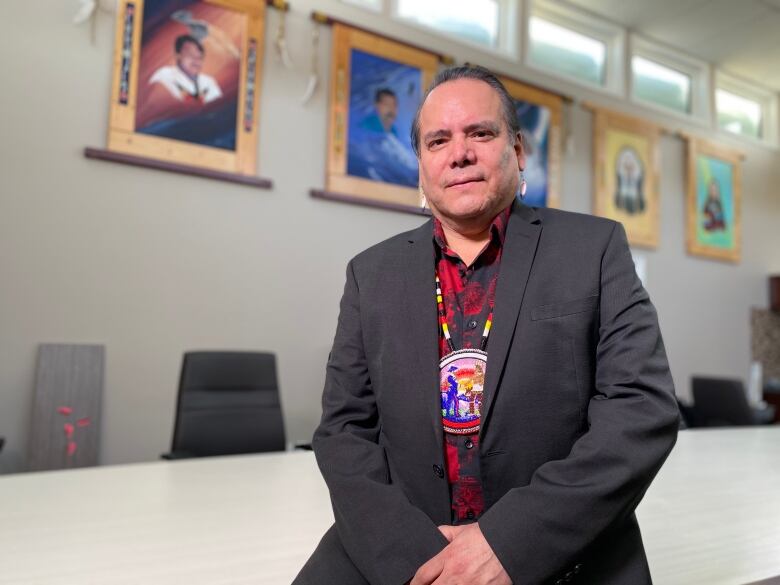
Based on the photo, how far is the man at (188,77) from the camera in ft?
12.6

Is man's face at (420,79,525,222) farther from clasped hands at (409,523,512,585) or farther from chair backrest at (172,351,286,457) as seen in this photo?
chair backrest at (172,351,286,457)

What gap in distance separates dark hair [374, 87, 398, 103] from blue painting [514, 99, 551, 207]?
121cm

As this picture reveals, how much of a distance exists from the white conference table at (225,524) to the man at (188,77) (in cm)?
245

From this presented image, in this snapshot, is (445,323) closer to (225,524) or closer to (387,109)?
(225,524)

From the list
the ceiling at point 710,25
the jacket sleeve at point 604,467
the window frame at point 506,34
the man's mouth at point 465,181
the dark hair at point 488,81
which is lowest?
the jacket sleeve at point 604,467

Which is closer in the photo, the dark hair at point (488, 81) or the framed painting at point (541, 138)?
the dark hair at point (488, 81)

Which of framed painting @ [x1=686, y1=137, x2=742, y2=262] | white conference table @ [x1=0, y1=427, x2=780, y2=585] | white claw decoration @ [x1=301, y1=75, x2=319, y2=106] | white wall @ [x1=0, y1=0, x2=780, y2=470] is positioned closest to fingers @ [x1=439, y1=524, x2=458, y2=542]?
white conference table @ [x1=0, y1=427, x2=780, y2=585]

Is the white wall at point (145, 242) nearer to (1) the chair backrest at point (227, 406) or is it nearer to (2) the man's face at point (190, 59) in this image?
(2) the man's face at point (190, 59)

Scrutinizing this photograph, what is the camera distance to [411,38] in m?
4.75

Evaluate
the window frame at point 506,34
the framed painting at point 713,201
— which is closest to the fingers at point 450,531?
the window frame at point 506,34

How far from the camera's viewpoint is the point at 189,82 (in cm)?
390

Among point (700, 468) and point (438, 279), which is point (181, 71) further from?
point (700, 468)

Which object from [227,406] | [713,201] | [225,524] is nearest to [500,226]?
[225,524]

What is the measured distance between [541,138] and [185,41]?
2.97 meters
